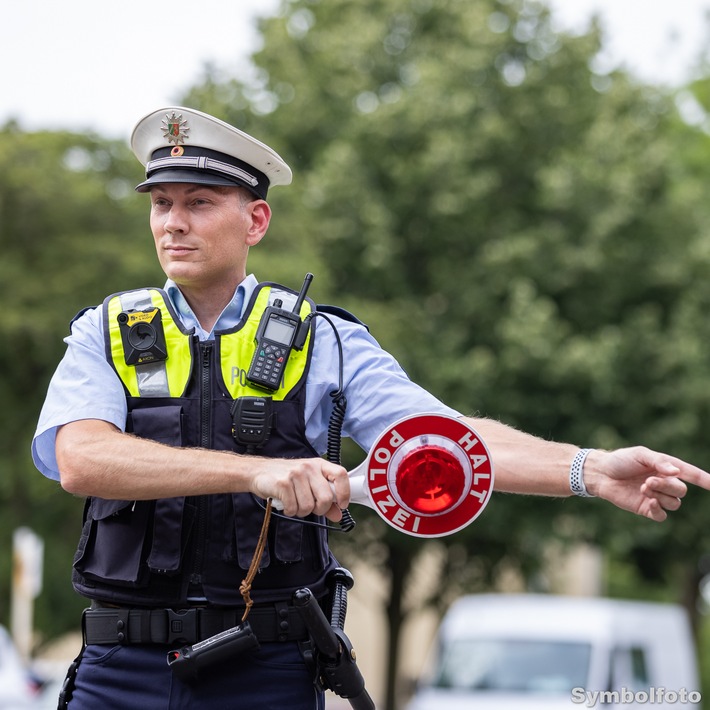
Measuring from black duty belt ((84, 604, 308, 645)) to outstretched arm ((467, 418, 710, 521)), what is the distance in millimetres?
625

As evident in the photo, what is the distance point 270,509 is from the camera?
10.3 feet

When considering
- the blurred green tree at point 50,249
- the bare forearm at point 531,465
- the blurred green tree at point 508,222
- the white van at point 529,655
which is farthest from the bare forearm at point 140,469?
the blurred green tree at point 508,222

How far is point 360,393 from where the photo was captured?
→ 350 centimetres

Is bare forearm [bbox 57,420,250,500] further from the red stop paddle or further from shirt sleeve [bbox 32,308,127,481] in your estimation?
the red stop paddle

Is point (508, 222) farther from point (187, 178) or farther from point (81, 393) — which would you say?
point (81, 393)

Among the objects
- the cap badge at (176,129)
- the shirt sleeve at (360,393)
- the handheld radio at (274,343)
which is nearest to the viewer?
the handheld radio at (274,343)

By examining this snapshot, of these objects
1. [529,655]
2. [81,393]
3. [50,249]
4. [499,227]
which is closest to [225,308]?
[81,393]

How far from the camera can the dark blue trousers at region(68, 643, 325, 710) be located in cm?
326

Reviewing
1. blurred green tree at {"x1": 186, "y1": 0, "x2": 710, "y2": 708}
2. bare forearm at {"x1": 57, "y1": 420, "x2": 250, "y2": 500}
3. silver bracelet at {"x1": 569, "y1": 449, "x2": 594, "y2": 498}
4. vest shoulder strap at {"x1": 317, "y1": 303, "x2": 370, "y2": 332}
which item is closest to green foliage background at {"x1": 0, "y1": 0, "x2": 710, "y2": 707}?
blurred green tree at {"x1": 186, "y1": 0, "x2": 710, "y2": 708}

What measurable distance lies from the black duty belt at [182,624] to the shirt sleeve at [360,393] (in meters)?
0.45

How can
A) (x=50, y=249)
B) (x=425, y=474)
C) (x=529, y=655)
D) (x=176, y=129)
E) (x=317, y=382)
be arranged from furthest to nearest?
(x=50, y=249) → (x=529, y=655) → (x=176, y=129) → (x=317, y=382) → (x=425, y=474)

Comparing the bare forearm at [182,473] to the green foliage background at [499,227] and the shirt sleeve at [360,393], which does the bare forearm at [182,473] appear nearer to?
the shirt sleeve at [360,393]

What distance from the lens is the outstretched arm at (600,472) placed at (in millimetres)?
3213

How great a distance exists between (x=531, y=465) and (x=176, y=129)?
126 centimetres
